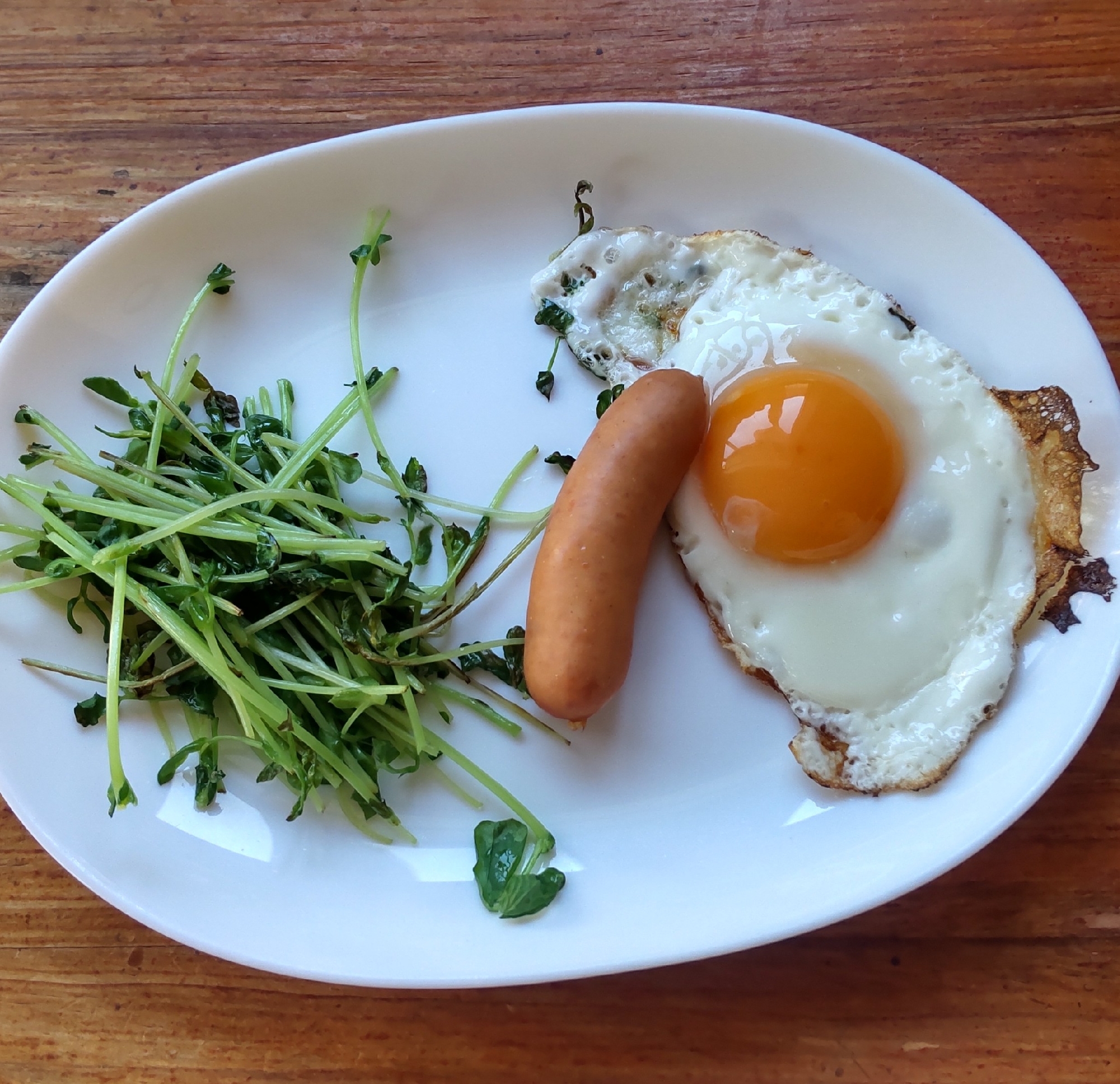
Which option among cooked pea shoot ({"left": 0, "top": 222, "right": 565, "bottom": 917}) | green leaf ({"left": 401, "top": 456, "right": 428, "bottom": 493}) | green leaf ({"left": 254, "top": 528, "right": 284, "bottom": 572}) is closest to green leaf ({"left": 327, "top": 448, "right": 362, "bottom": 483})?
cooked pea shoot ({"left": 0, "top": 222, "right": 565, "bottom": 917})

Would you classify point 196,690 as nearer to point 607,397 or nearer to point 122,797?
point 122,797

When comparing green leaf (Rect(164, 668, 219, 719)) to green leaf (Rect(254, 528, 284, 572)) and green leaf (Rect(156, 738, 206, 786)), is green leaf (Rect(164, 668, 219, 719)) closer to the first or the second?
green leaf (Rect(156, 738, 206, 786))

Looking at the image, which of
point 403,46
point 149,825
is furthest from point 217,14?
point 149,825

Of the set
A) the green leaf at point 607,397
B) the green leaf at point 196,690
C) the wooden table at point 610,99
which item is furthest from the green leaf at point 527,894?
the green leaf at point 607,397

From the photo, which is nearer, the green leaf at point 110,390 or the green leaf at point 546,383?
the green leaf at point 110,390

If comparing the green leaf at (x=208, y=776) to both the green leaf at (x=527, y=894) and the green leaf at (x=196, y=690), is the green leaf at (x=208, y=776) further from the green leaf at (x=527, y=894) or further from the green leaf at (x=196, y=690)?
the green leaf at (x=527, y=894)

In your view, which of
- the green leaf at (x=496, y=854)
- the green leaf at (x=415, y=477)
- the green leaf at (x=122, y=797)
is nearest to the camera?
the green leaf at (x=122, y=797)

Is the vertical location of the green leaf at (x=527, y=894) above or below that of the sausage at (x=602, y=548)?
below
